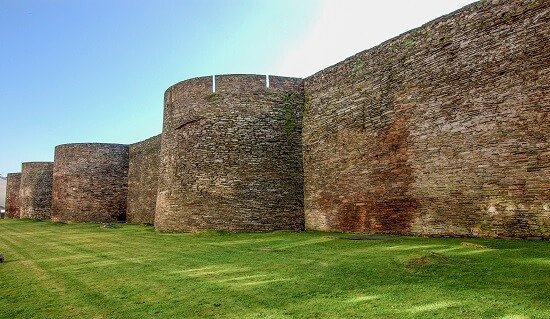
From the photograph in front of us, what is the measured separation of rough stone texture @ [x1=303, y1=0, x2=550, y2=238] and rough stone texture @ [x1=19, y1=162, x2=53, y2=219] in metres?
24.6

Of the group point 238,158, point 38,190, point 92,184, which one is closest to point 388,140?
point 238,158

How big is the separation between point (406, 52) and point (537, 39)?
3067 millimetres

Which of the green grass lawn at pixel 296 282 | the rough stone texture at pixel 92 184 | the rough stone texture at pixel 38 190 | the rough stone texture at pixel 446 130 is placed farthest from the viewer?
the rough stone texture at pixel 38 190

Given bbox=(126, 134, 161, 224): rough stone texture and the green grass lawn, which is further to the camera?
bbox=(126, 134, 161, 224): rough stone texture

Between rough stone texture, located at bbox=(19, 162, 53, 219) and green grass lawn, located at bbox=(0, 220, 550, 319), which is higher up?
→ rough stone texture, located at bbox=(19, 162, 53, 219)

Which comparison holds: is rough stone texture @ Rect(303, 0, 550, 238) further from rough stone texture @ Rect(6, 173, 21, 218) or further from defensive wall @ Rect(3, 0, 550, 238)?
rough stone texture @ Rect(6, 173, 21, 218)

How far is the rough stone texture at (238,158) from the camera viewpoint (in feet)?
42.7

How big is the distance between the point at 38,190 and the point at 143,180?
13575mm

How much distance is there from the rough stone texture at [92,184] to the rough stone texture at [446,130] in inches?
588

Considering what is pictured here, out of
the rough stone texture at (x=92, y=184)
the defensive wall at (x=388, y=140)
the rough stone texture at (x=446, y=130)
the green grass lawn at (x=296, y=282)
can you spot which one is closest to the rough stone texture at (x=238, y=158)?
the defensive wall at (x=388, y=140)

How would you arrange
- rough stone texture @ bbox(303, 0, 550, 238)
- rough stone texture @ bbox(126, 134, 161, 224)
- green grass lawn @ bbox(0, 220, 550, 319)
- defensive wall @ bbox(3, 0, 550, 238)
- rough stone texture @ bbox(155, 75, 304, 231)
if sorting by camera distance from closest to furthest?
green grass lawn @ bbox(0, 220, 550, 319) → rough stone texture @ bbox(303, 0, 550, 238) → defensive wall @ bbox(3, 0, 550, 238) → rough stone texture @ bbox(155, 75, 304, 231) → rough stone texture @ bbox(126, 134, 161, 224)

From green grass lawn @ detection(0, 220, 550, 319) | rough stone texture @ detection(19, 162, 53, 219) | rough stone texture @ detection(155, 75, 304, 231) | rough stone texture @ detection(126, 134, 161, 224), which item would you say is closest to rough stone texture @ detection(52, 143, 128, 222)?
rough stone texture @ detection(126, 134, 161, 224)

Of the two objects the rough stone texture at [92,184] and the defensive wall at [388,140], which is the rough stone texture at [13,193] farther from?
the defensive wall at [388,140]

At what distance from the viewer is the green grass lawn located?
157 inches
